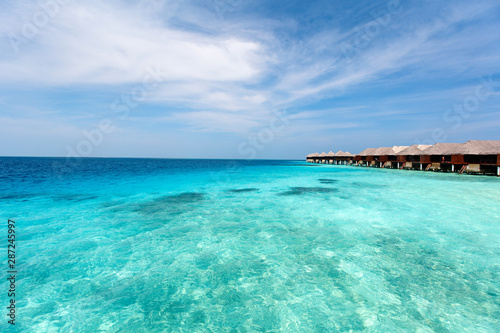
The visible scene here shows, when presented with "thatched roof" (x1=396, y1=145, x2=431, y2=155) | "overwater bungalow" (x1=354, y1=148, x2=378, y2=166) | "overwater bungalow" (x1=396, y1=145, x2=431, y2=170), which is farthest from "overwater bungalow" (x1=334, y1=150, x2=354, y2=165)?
"thatched roof" (x1=396, y1=145, x2=431, y2=155)

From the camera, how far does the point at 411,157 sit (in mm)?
42125

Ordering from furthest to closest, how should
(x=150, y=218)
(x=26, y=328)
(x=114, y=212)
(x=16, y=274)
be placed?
(x=114, y=212)
(x=150, y=218)
(x=16, y=274)
(x=26, y=328)

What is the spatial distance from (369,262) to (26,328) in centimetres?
681

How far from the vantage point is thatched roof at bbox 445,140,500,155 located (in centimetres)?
2828

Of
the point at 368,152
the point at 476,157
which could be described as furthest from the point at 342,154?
the point at 476,157

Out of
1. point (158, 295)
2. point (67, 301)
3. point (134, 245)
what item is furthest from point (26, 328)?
point (134, 245)

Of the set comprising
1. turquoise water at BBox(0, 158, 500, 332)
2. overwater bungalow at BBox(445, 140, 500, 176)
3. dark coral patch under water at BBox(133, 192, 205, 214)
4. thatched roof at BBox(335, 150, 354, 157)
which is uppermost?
thatched roof at BBox(335, 150, 354, 157)

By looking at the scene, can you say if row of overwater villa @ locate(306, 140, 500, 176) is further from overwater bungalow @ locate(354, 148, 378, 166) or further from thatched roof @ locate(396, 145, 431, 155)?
overwater bungalow @ locate(354, 148, 378, 166)

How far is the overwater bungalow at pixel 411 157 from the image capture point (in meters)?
39.3

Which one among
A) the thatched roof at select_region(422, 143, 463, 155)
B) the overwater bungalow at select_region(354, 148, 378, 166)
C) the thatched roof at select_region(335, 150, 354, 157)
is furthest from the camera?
the thatched roof at select_region(335, 150, 354, 157)

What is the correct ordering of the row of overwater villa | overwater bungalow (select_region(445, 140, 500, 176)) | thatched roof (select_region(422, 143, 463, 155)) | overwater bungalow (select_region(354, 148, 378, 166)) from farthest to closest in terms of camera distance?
1. overwater bungalow (select_region(354, 148, 378, 166))
2. thatched roof (select_region(422, 143, 463, 155))
3. the row of overwater villa
4. overwater bungalow (select_region(445, 140, 500, 176))

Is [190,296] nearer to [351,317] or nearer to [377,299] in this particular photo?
[351,317]

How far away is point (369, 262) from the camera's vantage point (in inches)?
227

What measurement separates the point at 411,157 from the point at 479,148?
12.5 meters
